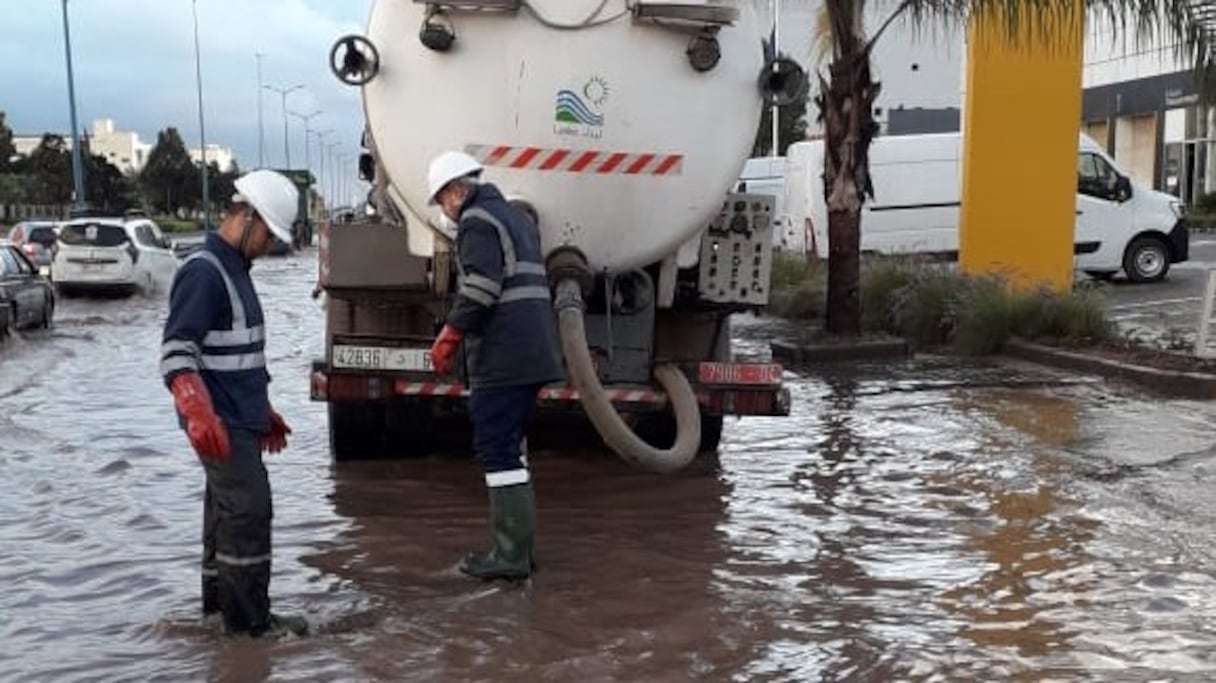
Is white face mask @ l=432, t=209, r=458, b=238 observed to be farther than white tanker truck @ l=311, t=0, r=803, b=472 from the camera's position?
Yes

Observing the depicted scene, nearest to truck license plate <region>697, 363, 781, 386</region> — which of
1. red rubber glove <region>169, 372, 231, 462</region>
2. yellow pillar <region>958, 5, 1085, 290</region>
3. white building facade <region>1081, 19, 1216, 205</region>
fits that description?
red rubber glove <region>169, 372, 231, 462</region>

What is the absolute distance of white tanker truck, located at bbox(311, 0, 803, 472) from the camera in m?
7.06

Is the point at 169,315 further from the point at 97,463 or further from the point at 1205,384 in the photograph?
the point at 1205,384

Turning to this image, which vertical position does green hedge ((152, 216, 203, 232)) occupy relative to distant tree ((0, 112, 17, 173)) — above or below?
below

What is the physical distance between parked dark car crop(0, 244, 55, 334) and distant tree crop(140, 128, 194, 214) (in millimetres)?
71437

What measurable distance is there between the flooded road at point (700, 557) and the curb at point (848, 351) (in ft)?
10.4

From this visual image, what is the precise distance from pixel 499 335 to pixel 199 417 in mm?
1438

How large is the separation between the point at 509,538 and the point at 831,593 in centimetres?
141

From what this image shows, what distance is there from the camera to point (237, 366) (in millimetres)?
5438

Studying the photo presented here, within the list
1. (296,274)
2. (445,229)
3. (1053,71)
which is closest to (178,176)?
(296,274)

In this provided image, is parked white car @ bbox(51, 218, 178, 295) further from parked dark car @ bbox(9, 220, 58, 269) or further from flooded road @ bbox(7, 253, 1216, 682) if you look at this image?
flooded road @ bbox(7, 253, 1216, 682)

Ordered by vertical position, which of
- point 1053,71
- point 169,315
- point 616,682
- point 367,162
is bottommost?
point 616,682

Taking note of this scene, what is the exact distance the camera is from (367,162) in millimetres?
8766

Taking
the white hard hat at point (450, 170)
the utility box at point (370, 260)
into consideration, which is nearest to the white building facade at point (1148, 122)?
the utility box at point (370, 260)
